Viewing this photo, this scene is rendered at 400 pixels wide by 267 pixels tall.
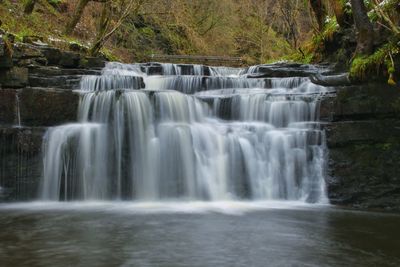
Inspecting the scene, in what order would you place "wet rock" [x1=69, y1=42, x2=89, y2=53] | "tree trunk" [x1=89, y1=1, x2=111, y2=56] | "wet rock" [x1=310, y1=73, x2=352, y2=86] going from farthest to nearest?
"tree trunk" [x1=89, y1=1, x2=111, y2=56] → "wet rock" [x1=69, y1=42, x2=89, y2=53] → "wet rock" [x1=310, y1=73, x2=352, y2=86]

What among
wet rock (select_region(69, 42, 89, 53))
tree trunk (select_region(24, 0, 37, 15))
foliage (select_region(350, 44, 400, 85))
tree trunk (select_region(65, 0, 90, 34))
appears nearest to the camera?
foliage (select_region(350, 44, 400, 85))

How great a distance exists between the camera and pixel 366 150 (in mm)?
9281

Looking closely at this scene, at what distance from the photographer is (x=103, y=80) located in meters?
11.8

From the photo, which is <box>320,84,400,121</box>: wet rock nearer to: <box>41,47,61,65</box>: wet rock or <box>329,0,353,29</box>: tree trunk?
<box>329,0,353,29</box>: tree trunk

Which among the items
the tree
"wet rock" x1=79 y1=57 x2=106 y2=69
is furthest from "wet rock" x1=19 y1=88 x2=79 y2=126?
the tree

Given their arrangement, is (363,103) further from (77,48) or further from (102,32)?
(102,32)

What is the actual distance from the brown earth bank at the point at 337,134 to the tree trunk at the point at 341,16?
131 inches

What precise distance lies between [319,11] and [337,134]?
7456 mm

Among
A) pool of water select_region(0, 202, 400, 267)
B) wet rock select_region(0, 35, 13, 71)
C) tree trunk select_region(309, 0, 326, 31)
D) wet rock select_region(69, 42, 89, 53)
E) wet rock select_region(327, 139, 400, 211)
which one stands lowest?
pool of water select_region(0, 202, 400, 267)

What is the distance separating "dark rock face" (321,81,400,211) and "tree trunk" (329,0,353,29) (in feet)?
12.8

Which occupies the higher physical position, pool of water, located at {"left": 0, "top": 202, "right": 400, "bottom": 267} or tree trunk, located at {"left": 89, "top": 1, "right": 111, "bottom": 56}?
tree trunk, located at {"left": 89, "top": 1, "right": 111, "bottom": 56}

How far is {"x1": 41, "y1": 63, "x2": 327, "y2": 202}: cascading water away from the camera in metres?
9.25

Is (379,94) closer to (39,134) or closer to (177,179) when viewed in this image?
(177,179)

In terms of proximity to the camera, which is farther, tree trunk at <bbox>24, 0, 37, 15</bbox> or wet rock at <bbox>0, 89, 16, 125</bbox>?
tree trunk at <bbox>24, 0, 37, 15</bbox>
